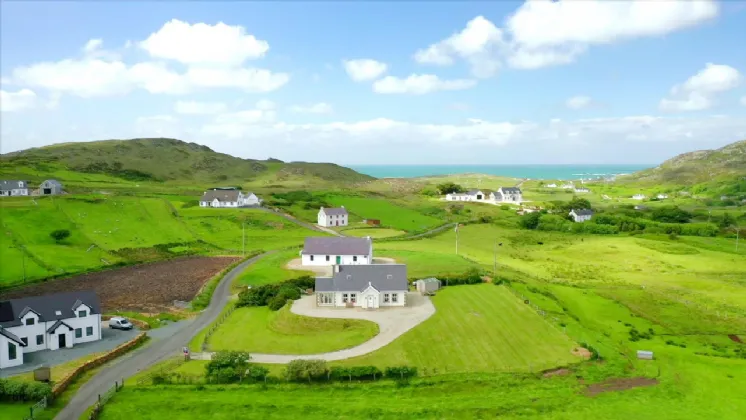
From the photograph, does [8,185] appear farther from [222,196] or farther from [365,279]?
[365,279]

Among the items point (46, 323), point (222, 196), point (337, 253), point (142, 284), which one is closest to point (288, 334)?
point (46, 323)

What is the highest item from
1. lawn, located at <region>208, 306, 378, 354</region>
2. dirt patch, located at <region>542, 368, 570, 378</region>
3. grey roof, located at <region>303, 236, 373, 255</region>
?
grey roof, located at <region>303, 236, 373, 255</region>

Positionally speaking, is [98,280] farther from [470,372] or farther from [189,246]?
[470,372]

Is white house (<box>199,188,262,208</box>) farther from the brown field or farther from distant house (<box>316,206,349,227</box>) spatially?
the brown field

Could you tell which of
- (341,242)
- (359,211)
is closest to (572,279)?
(341,242)

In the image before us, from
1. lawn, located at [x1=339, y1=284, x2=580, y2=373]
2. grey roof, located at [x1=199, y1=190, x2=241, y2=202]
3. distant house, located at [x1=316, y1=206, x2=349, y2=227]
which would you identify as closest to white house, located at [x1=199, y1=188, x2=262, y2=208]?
grey roof, located at [x1=199, y1=190, x2=241, y2=202]

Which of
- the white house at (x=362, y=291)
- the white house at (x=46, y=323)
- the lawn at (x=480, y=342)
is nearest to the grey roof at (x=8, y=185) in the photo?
the white house at (x=46, y=323)

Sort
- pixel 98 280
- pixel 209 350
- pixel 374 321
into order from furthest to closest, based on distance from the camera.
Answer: pixel 98 280 → pixel 374 321 → pixel 209 350
